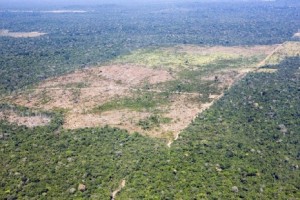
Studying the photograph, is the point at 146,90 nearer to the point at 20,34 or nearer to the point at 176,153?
the point at 176,153

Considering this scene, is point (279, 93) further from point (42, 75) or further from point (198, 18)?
point (198, 18)

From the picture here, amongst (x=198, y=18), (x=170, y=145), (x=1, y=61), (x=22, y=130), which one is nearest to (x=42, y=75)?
(x=1, y=61)

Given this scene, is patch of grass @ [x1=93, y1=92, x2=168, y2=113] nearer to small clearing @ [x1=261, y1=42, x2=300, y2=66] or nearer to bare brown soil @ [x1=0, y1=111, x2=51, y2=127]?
bare brown soil @ [x1=0, y1=111, x2=51, y2=127]

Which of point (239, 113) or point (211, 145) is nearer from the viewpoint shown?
point (211, 145)

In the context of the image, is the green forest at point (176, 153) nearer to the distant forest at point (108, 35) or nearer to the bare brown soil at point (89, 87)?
the bare brown soil at point (89, 87)

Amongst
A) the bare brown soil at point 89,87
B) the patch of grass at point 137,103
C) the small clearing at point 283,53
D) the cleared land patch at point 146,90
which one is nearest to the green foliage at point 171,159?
the cleared land patch at point 146,90

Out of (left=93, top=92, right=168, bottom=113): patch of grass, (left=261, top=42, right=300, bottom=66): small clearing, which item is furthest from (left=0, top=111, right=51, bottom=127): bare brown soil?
(left=261, top=42, right=300, bottom=66): small clearing

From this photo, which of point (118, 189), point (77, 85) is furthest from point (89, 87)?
point (118, 189)
